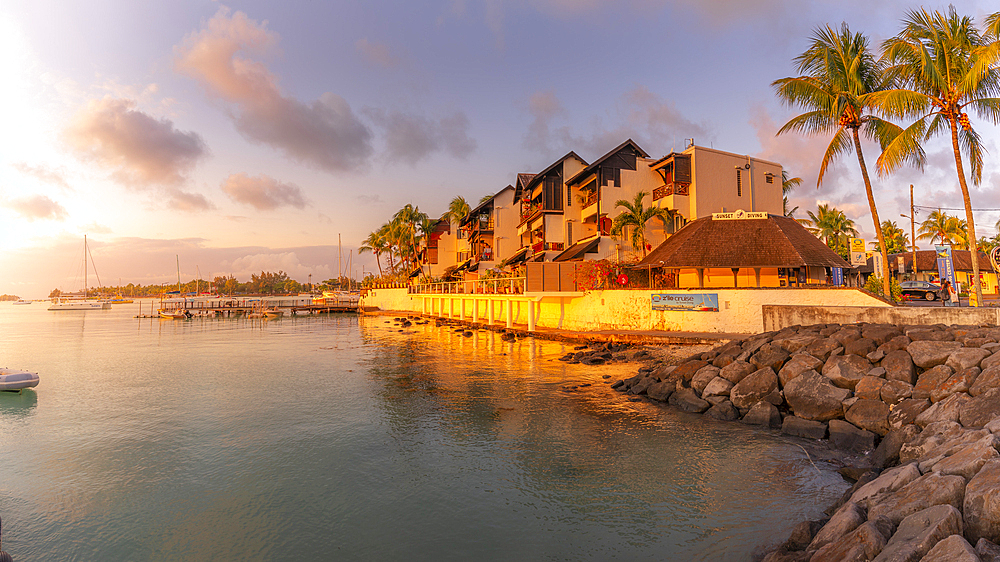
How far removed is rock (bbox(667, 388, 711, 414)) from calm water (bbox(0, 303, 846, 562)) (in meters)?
0.46

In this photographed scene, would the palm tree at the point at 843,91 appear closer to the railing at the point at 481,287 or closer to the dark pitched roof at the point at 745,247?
the dark pitched roof at the point at 745,247

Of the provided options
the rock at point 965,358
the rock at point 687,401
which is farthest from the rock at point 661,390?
the rock at point 965,358

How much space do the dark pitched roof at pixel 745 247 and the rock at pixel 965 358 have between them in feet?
50.7

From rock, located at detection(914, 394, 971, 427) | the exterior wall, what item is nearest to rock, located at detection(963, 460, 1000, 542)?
rock, located at detection(914, 394, 971, 427)

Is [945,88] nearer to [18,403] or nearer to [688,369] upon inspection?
[688,369]

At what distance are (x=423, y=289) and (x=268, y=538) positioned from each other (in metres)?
51.6

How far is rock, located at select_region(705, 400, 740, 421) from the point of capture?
13.4m

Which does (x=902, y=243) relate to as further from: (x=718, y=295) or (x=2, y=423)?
(x=2, y=423)

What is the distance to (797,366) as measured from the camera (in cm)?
1341

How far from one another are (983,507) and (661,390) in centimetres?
1088

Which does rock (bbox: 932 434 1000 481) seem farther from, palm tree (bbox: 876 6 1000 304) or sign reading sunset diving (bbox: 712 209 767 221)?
sign reading sunset diving (bbox: 712 209 767 221)

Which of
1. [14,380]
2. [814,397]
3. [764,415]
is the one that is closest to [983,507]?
[814,397]

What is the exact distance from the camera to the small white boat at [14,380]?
20188mm

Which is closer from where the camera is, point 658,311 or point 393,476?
point 393,476
